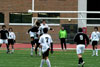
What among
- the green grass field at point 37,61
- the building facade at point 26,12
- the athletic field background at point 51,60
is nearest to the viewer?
the green grass field at point 37,61

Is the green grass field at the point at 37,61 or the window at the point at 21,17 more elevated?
the window at the point at 21,17

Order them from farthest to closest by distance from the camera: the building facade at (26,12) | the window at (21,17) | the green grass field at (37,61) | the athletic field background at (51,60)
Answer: the window at (21,17)
the building facade at (26,12)
the athletic field background at (51,60)
the green grass field at (37,61)

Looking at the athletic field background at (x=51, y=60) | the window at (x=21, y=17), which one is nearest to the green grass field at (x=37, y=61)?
the athletic field background at (x=51, y=60)

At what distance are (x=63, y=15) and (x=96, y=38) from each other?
19.1 meters

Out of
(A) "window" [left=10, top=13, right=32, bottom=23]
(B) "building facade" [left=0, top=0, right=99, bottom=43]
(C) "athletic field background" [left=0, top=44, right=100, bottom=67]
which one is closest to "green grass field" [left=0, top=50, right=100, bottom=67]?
(C) "athletic field background" [left=0, top=44, right=100, bottom=67]

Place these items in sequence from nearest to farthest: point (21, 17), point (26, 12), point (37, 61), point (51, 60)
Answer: point (37, 61), point (51, 60), point (26, 12), point (21, 17)

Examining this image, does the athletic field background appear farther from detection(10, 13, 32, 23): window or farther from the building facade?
detection(10, 13, 32, 23): window

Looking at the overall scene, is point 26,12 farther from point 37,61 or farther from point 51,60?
point 37,61

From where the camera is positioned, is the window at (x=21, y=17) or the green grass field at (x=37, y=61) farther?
the window at (x=21, y=17)

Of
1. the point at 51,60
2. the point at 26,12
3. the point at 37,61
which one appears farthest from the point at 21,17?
the point at 37,61

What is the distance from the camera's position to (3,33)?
25.1 meters

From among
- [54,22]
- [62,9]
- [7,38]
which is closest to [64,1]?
[62,9]

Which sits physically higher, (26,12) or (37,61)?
A: (26,12)

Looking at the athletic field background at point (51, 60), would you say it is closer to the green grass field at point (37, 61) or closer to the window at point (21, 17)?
the green grass field at point (37, 61)
